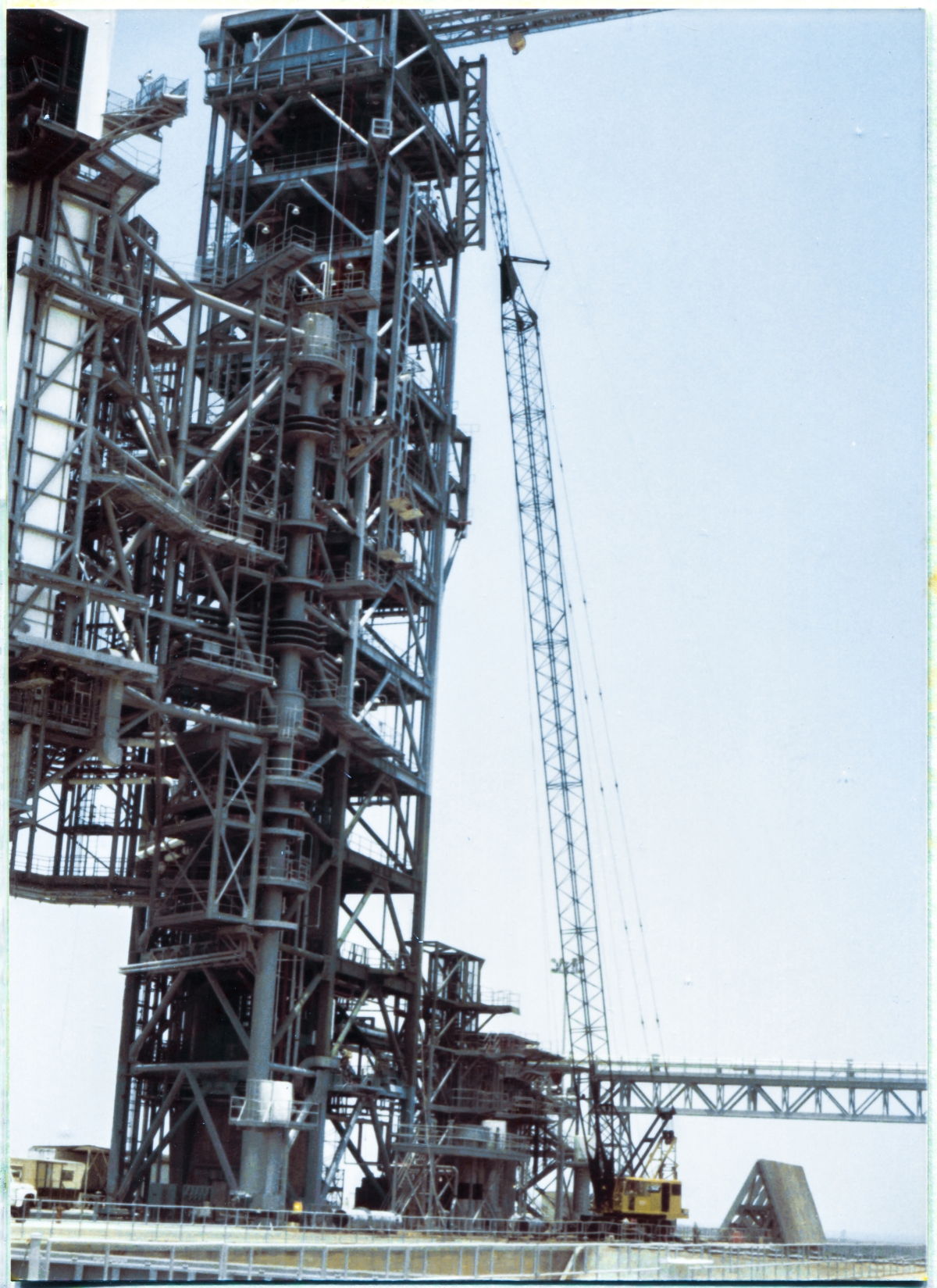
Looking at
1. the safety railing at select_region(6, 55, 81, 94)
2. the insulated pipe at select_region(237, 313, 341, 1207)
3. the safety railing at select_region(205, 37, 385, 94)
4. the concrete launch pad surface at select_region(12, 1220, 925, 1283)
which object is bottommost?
the concrete launch pad surface at select_region(12, 1220, 925, 1283)

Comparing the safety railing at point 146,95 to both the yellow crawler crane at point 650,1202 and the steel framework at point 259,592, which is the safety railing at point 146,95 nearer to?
the steel framework at point 259,592

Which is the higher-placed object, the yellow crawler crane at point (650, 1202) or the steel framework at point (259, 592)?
the steel framework at point (259, 592)

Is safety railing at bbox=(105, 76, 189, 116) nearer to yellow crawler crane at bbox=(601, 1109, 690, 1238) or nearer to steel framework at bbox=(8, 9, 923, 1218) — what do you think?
steel framework at bbox=(8, 9, 923, 1218)

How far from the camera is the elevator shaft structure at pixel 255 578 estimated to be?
40.3m

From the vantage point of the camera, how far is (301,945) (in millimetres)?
50406

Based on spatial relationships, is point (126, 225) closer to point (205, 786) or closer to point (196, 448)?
point (196, 448)

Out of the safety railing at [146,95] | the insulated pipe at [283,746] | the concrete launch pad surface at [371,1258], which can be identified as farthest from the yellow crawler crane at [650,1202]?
the safety railing at [146,95]

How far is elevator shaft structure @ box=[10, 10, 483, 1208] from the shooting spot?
40.3 metres

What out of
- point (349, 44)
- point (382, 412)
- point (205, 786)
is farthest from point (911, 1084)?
point (349, 44)

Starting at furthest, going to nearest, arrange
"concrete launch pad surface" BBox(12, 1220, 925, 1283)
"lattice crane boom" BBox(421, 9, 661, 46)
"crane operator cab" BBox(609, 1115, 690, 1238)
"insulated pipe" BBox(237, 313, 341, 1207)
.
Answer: "lattice crane boom" BBox(421, 9, 661, 46), "crane operator cab" BBox(609, 1115, 690, 1238), "insulated pipe" BBox(237, 313, 341, 1207), "concrete launch pad surface" BBox(12, 1220, 925, 1283)

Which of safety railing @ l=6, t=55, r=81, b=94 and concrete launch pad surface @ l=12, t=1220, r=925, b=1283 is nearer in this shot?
concrete launch pad surface @ l=12, t=1220, r=925, b=1283

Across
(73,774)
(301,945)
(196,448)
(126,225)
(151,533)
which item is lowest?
(301,945)

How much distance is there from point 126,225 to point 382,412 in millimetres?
17260

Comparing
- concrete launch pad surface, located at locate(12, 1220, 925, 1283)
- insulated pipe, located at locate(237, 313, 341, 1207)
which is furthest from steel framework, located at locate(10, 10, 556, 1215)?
concrete launch pad surface, located at locate(12, 1220, 925, 1283)
